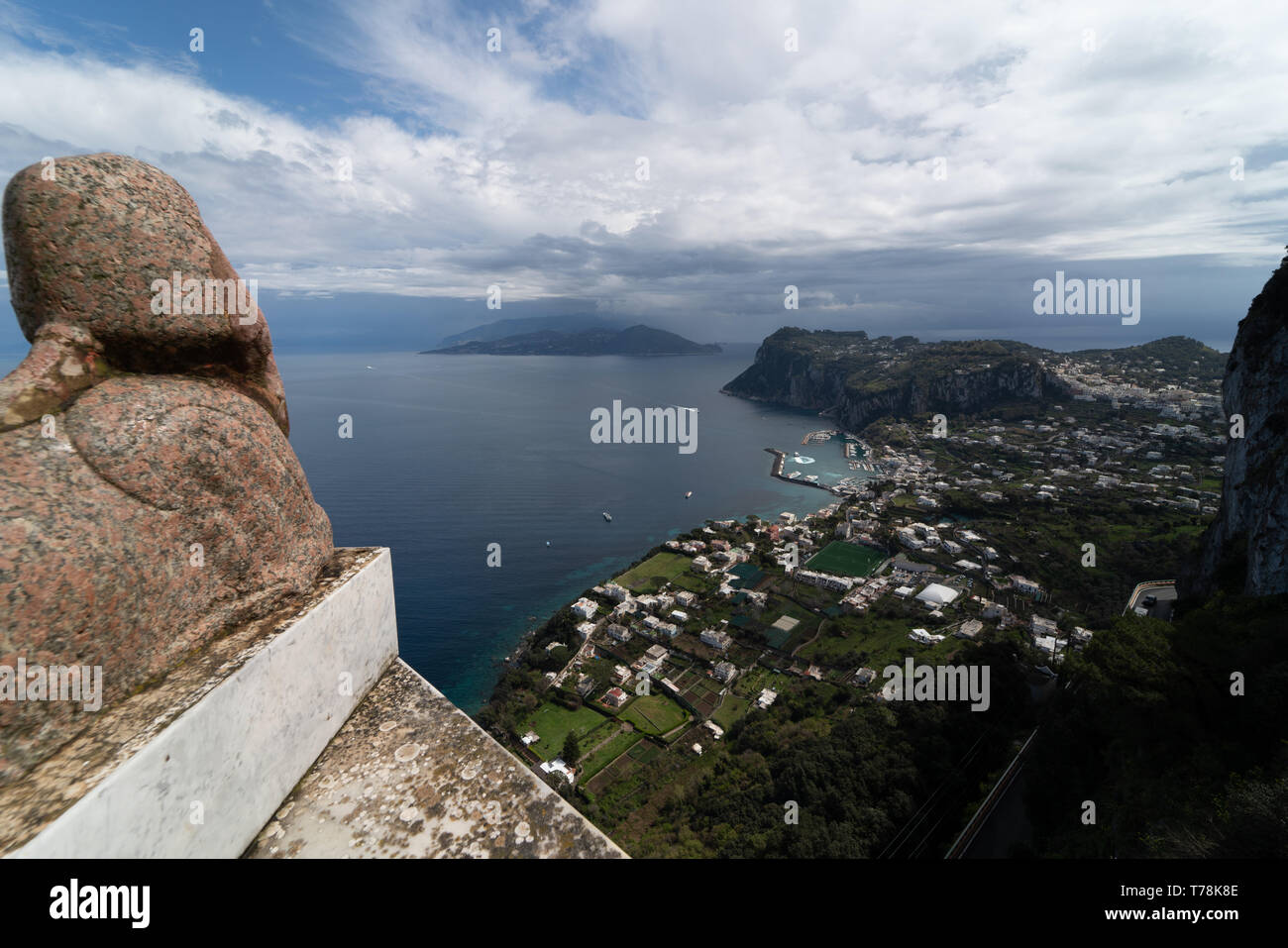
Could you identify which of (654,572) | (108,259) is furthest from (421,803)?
(654,572)

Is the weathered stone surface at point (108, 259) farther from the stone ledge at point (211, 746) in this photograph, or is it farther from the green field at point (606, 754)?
the green field at point (606, 754)

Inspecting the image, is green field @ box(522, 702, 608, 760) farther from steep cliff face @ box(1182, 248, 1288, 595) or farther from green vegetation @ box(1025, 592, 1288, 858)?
steep cliff face @ box(1182, 248, 1288, 595)

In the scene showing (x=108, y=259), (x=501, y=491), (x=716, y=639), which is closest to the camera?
(x=108, y=259)

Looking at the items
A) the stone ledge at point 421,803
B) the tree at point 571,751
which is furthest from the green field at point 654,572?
the stone ledge at point 421,803

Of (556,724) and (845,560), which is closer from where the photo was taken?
(556,724)

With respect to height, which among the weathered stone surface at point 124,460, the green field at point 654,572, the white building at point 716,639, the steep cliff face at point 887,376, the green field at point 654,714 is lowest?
the green field at point 654,714

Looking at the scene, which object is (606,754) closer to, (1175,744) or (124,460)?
(1175,744)

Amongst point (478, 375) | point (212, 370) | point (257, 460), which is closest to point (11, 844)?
point (257, 460)
